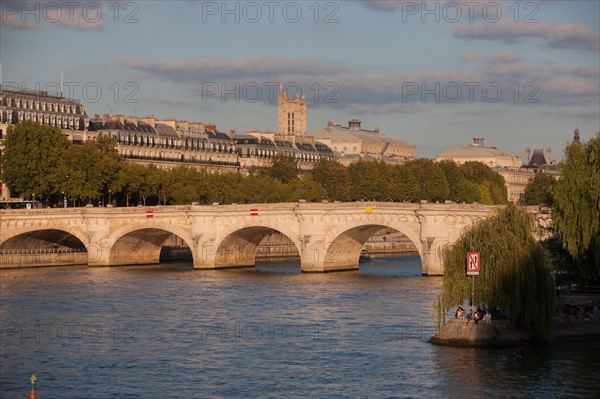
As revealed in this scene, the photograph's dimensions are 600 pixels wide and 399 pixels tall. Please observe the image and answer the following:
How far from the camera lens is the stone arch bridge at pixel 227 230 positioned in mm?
73875

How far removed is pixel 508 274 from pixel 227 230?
37953 millimetres

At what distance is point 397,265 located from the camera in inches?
3514

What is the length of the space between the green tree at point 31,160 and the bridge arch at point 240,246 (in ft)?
60.8

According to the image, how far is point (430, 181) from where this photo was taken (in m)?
134

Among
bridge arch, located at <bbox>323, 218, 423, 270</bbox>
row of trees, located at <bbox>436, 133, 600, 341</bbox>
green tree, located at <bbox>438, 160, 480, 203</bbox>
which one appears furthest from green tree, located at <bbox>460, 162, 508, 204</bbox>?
row of trees, located at <bbox>436, 133, 600, 341</bbox>

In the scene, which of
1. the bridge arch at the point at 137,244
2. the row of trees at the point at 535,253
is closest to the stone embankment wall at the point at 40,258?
the bridge arch at the point at 137,244

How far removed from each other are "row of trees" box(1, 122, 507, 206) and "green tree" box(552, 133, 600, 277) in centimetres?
5333

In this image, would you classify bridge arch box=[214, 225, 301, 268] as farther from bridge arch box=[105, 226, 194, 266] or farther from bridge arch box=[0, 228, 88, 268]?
bridge arch box=[0, 228, 88, 268]

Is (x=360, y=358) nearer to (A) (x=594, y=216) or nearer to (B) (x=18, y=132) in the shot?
(A) (x=594, y=216)

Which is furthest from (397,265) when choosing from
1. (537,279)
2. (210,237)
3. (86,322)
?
(537,279)

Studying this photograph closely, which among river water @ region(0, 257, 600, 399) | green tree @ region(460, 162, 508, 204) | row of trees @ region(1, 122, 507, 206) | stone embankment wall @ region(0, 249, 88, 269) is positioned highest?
green tree @ region(460, 162, 508, 204)

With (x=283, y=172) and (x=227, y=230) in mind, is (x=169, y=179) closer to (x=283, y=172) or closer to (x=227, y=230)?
(x=283, y=172)

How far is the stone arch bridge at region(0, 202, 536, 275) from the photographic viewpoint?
73875mm

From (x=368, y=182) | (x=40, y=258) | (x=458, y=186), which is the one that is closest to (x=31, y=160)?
(x=40, y=258)
